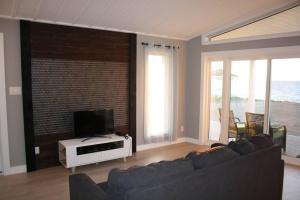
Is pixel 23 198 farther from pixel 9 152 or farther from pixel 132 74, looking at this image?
pixel 132 74

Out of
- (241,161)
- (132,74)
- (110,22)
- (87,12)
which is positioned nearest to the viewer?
(241,161)

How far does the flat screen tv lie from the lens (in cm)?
446

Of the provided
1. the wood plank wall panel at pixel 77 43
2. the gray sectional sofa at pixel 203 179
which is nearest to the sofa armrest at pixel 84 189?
the gray sectional sofa at pixel 203 179

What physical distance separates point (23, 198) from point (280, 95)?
4.59 metres

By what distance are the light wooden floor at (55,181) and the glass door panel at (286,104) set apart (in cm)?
54

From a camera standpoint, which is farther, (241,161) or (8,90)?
(8,90)

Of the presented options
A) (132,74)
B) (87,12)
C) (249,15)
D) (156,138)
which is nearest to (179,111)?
(156,138)

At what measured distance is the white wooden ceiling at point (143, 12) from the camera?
3674 mm

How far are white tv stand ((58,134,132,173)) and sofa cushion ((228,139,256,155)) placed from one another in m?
2.44

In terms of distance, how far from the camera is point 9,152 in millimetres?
4090

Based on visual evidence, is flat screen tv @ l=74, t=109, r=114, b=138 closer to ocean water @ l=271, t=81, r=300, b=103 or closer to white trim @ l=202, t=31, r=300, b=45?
white trim @ l=202, t=31, r=300, b=45

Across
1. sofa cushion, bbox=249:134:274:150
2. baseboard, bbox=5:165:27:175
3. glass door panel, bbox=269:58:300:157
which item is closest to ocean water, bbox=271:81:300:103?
glass door panel, bbox=269:58:300:157

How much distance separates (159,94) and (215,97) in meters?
1.33

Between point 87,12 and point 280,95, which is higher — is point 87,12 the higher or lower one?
the higher one
